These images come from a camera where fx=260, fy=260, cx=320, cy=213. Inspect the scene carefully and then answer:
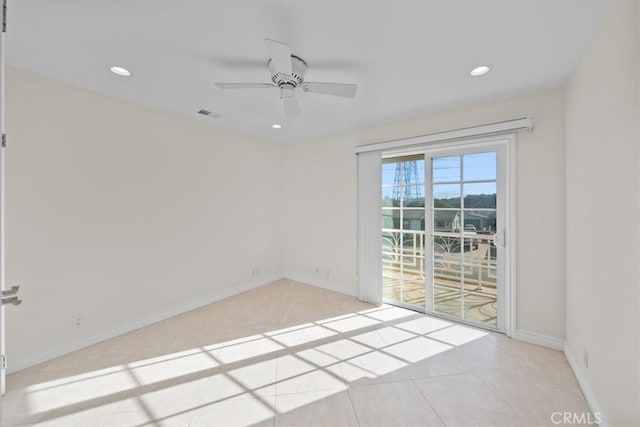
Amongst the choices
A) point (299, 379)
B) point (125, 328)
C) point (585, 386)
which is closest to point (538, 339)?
point (585, 386)

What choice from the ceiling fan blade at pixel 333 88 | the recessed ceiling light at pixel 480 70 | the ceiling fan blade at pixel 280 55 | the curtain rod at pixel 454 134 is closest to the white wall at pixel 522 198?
the curtain rod at pixel 454 134

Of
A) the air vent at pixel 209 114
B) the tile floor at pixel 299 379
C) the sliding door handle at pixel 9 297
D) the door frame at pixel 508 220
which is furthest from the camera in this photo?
the air vent at pixel 209 114

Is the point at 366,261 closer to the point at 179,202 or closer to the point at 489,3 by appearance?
the point at 179,202

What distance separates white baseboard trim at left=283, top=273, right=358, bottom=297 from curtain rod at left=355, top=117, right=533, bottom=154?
6.60 ft

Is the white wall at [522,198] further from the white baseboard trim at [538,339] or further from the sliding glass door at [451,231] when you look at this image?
the sliding glass door at [451,231]

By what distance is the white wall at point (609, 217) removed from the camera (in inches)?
49.4

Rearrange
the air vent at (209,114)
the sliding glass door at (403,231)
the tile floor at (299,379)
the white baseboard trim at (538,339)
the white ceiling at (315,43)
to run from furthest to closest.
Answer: the sliding glass door at (403,231) < the air vent at (209,114) < the white baseboard trim at (538,339) < the tile floor at (299,379) < the white ceiling at (315,43)

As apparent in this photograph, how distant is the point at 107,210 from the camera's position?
259 centimetres

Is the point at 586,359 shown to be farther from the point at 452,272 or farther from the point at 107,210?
the point at 107,210

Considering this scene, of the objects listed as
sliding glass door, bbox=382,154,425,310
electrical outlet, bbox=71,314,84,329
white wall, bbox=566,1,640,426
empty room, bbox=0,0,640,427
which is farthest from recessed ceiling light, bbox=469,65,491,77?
electrical outlet, bbox=71,314,84,329

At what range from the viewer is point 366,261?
358cm

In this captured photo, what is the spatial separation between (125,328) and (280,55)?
3014 mm

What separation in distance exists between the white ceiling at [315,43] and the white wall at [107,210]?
1.21ft

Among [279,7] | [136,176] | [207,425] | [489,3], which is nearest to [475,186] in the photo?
[489,3]
